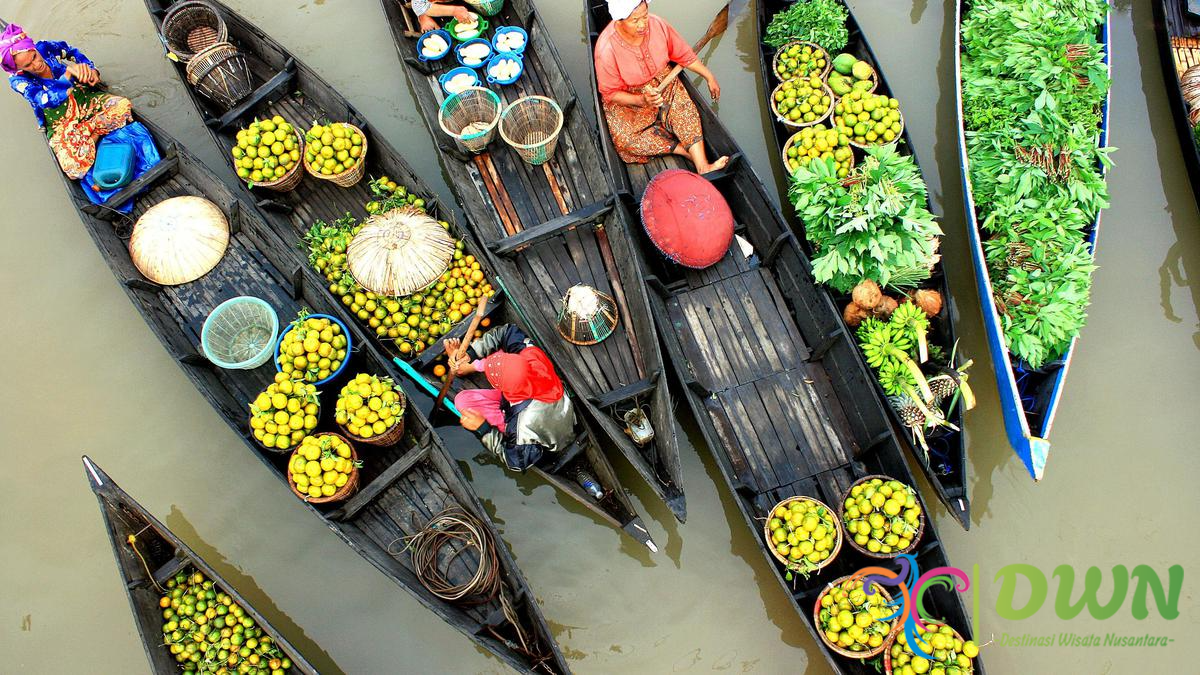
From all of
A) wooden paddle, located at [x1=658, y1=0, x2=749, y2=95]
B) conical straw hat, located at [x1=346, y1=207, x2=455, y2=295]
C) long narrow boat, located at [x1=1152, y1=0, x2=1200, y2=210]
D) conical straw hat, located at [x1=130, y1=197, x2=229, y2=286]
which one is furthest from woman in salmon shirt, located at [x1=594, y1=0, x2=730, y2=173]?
long narrow boat, located at [x1=1152, y1=0, x2=1200, y2=210]

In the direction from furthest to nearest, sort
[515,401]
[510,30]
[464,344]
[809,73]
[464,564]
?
[510,30], [809,73], [464,344], [464,564], [515,401]

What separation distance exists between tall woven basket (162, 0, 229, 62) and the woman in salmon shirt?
13.4ft

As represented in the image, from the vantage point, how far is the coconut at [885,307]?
16.9ft

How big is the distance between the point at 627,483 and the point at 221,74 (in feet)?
18.6

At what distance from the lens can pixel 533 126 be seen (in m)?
6.12

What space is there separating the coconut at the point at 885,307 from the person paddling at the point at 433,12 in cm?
494

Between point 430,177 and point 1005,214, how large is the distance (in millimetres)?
5635

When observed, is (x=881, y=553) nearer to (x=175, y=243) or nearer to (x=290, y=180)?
(x=290, y=180)

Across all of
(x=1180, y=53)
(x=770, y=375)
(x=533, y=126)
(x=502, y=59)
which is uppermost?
(x=502, y=59)

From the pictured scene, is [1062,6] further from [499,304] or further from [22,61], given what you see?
[22,61]

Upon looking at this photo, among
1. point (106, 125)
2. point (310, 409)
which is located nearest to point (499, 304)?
point (310, 409)

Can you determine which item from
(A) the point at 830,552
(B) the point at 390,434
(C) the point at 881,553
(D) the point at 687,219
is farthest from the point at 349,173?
(C) the point at 881,553

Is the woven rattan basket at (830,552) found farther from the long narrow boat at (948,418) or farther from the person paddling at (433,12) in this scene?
the person paddling at (433,12)

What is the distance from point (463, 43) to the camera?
672 cm
